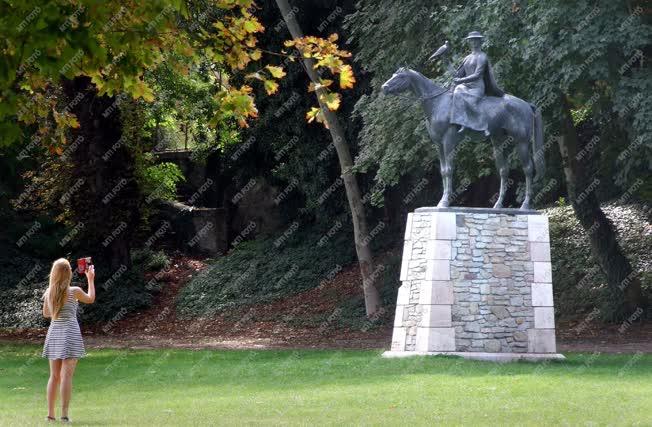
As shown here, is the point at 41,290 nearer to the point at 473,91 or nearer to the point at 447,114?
the point at 447,114

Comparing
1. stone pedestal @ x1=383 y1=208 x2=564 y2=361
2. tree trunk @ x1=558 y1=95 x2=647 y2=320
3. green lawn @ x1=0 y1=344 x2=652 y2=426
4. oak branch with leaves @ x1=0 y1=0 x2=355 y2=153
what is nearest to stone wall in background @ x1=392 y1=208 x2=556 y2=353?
stone pedestal @ x1=383 y1=208 x2=564 y2=361

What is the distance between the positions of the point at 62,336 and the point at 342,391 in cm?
432

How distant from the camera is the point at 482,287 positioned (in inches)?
717

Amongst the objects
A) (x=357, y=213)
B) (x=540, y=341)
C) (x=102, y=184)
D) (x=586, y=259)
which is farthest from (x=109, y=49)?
(x=102, y=184)

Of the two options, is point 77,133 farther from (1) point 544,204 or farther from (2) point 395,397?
(2) point 395,397

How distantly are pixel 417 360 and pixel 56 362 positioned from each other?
729 cm

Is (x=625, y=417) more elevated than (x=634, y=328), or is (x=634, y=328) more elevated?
(x=625, y=417)

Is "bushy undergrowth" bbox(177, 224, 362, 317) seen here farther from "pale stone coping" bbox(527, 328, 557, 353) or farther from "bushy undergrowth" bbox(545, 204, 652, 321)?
"pale stone coping" bbox(527, 328, 557, 353)

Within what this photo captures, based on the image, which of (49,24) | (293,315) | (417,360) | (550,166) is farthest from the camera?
(293,315)

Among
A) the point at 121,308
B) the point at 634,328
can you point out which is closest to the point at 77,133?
the point at 121,308

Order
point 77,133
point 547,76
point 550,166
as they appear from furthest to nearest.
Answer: point 77,133
point 550,166
point 547,76

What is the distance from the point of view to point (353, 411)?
40.7ft

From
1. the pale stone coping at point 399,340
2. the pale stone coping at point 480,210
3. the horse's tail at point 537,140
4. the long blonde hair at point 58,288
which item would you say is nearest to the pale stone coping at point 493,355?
the pale stone coping at point 399,340

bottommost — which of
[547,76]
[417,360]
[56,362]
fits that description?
[417,360]
